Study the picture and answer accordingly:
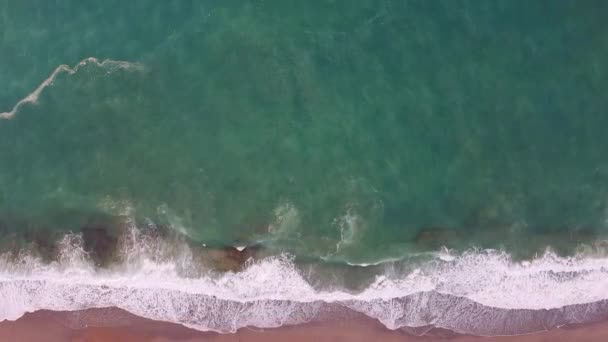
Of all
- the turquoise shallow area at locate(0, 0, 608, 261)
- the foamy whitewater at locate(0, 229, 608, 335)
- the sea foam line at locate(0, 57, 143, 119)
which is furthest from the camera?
the sea foam line at locate(0, 57, 143, 119)

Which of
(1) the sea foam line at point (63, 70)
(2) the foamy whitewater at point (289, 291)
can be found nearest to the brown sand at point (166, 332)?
(2) the foamy whitewater at point (289, 291)

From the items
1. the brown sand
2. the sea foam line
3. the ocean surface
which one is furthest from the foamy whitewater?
A: the sea foam line

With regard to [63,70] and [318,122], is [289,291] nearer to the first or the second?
[318,122]

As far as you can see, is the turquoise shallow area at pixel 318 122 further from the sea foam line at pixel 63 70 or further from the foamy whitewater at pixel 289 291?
the foamy whitewater at pixel 289 291

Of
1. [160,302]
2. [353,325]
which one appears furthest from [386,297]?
[160,302]

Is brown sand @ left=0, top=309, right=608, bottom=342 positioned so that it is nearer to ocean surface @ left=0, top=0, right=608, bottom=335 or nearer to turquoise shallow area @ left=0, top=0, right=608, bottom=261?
ocean surface @ left=0, top=0, right=608, bottom=335

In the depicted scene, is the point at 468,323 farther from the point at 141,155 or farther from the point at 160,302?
the point at 141,155

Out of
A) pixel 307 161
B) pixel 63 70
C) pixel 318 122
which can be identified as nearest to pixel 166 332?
pixel 307 161
